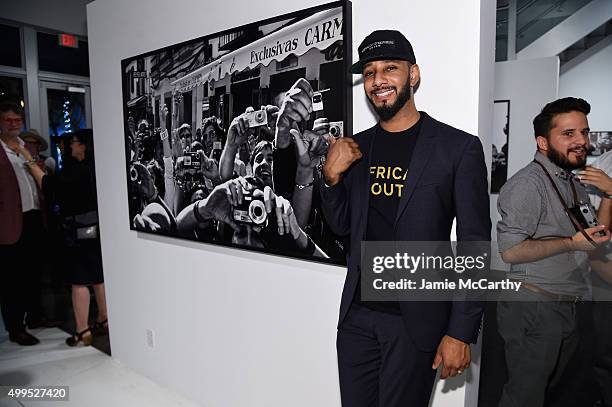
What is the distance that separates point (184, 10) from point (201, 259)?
1.51m

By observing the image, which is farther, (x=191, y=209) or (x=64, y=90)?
(x=64, y=90)

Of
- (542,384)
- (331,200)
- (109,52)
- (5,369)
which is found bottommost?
(5,369)

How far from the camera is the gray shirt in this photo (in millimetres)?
1775

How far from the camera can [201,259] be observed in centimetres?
263

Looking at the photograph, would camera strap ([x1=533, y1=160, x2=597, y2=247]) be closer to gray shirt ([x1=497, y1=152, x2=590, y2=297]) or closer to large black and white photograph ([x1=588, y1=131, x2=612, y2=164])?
gray shirt ([x1=497, y1=152, x2=590, y2=297])

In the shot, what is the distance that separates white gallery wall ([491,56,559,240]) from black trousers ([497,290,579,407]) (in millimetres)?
3348

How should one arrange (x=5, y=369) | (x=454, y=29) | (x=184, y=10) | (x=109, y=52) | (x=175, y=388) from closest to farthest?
(x=454, y=29)
(x=184, y=10)
(x=175, y=388)
(x=109, y=52)
(x=5, y=369)

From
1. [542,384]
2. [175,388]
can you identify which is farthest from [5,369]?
[542,384]

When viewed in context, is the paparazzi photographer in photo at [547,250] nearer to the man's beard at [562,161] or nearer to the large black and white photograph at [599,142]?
the man's beard at [562,161]

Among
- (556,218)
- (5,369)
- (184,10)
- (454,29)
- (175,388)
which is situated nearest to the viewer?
(454,29)

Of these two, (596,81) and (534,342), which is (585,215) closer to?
(534,342)

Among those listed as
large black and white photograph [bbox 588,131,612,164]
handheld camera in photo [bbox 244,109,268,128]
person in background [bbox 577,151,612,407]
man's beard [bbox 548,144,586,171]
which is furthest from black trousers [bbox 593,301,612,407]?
large black and white photograph [bbox 588,131,612,164]

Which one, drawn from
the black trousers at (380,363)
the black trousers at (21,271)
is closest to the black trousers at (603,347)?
the black trousers at (380,363)

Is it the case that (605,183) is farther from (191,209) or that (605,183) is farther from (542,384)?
(191,209)
